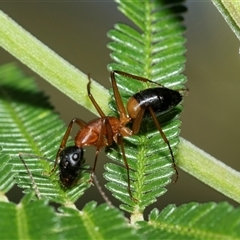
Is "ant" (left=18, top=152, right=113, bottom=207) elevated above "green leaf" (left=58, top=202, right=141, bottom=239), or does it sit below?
below

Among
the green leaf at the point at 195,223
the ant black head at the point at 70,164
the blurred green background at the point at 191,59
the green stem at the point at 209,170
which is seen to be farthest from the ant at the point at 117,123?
the blurred green background at the point at 191,59

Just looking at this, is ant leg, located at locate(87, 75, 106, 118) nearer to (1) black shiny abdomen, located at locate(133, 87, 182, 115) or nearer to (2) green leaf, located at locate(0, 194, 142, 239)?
(1) black shiny abdomen, located at locate(133, 87, 182, 115)

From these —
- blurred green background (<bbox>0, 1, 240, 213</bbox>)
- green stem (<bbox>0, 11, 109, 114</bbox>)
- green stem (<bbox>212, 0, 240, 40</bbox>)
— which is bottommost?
blurred green background (<bbox>0, 1, 240, 213</bbox>)

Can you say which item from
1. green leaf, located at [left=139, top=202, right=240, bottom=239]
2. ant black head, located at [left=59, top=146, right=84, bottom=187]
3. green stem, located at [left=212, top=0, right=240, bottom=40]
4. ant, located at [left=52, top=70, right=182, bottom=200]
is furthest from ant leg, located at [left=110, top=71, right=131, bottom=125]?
green leaf, located at [left=139, top=202, right=240, bottom=239]

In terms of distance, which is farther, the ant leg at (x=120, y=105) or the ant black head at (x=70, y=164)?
the ant leg at (x=120, y=105)

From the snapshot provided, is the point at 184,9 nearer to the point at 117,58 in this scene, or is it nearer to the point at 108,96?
the point at 117,58

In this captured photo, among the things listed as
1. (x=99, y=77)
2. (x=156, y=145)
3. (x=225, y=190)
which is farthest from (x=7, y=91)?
(x=99, y=77)

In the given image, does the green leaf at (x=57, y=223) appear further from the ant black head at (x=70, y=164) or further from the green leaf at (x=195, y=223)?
the ant black head at (x=70, y=164)
